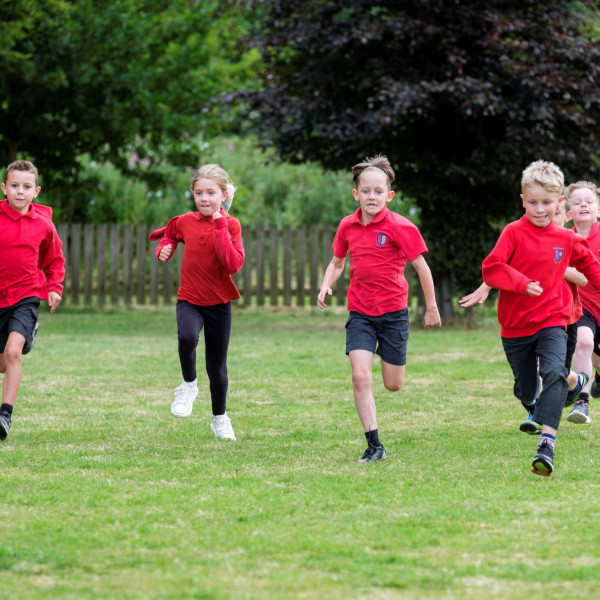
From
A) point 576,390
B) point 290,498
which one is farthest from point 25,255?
point 576,390

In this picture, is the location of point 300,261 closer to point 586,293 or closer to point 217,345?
point 586,293

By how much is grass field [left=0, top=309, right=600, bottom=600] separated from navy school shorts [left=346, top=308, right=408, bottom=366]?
66cm

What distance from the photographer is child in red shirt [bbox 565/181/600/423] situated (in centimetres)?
773

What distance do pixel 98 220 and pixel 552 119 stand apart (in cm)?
1114

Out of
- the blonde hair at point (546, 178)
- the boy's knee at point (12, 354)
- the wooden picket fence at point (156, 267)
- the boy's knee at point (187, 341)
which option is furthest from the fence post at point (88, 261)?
the blonde hair at point (546, 178)

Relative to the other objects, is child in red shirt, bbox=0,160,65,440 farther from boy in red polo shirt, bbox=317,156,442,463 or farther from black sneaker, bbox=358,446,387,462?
black sneaker, bbox=358,446,387,462

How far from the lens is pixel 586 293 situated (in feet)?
25.8

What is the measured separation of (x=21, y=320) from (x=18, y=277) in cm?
29

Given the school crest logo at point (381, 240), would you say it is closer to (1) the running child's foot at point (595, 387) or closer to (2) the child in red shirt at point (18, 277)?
(2) the child in red shirt at point (18, 277)

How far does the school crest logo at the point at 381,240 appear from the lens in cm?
668

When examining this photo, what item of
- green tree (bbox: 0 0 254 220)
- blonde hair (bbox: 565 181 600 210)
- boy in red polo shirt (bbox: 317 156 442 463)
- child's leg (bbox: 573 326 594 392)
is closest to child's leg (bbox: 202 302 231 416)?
boy in red polo shirt (bbox: 317 156 442 463)

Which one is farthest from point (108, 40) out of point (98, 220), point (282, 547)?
point (282, 547)

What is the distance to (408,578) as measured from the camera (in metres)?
4.01

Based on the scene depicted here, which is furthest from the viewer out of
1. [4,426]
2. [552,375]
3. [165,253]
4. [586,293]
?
[586,293]
